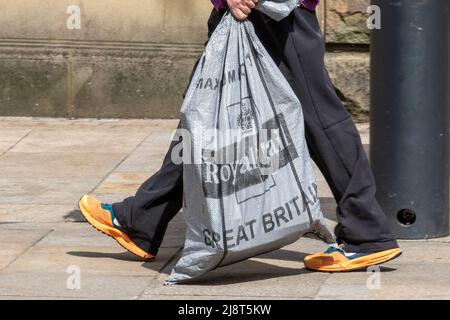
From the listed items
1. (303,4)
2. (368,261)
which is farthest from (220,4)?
(368,261)

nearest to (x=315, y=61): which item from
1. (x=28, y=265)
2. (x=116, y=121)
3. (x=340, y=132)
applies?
(x=340, y=132)

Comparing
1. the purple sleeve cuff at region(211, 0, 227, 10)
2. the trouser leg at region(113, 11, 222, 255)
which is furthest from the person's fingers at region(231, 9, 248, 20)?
the trouser leg at region(113, 11, 222, 255)

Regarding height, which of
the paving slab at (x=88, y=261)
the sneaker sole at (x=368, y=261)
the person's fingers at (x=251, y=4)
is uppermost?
the person's fingers at (x=251, y=4)

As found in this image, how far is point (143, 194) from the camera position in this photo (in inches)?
215

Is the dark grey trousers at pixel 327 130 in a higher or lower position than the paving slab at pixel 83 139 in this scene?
higher

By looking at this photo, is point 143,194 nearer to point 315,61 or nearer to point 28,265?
point 28,265

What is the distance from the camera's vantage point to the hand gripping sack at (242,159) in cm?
495

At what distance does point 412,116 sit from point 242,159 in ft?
3.95

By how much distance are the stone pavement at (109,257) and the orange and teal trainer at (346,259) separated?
4 centimetres

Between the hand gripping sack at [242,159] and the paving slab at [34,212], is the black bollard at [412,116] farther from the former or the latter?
the paving slab at [34,212]

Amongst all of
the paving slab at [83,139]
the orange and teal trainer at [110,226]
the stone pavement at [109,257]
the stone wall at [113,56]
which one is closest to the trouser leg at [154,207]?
the orange and teal trainer at [110,226]

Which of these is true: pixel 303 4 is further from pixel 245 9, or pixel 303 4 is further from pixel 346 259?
pixel 346 259

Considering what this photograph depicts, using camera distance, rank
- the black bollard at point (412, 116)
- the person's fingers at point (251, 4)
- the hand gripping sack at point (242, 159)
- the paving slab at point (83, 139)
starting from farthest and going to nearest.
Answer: the paving slab at point (83, 139) < the black bollard at point (412, 116) < the person's fingers at point (251, 4) < the hand gripping sack at point (242, 159)
